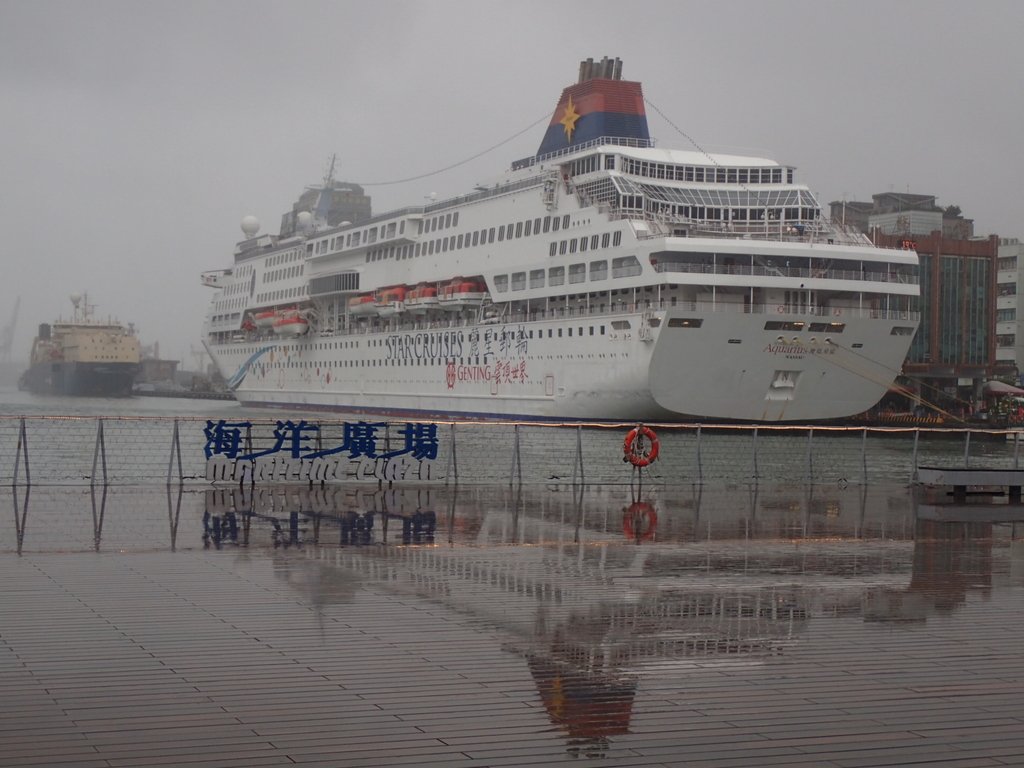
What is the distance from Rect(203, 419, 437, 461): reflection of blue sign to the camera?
19359 millimetres

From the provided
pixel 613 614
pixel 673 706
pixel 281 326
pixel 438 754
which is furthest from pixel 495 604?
pixel 281 326

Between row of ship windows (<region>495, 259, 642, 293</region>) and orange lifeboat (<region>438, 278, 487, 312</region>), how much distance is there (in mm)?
2063

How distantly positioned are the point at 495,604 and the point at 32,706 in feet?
13.6

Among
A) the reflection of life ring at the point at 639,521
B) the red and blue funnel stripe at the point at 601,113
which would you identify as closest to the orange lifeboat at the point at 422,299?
the red and blue funnel stripe at the point at 601,113

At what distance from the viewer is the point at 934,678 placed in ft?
25.8

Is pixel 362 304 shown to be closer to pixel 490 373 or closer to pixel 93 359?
pixel 490 373

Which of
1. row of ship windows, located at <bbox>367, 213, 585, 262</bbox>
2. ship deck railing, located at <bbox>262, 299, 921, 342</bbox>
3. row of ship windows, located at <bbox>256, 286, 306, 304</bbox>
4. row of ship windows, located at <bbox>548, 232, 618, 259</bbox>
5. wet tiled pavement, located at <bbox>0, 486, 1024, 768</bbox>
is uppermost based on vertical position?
row of ship windows, located at <bbox>367, 213, 585, 262</bbox>

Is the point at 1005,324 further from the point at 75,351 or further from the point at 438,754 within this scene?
the point at 438,754

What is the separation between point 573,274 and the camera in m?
50.4

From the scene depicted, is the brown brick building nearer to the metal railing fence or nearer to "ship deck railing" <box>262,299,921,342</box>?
the metal railing fence

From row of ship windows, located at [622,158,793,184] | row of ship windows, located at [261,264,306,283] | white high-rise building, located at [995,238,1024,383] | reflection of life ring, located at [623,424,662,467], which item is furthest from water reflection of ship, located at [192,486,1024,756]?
white high-rise building, located at [995,238,1024,383]

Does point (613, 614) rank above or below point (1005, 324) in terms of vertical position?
below

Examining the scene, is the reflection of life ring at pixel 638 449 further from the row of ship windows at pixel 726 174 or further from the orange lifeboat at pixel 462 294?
the orange lifeboat at pixel 462 294

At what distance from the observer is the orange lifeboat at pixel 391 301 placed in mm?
63844
